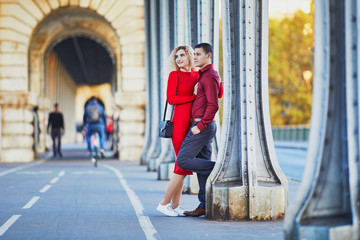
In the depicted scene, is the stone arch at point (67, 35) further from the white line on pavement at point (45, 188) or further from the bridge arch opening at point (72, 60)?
the white line on pavement at point (45, 188)

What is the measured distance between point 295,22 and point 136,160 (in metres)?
33.3

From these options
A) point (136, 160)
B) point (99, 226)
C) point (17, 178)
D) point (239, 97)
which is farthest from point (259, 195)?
point (136, 160)

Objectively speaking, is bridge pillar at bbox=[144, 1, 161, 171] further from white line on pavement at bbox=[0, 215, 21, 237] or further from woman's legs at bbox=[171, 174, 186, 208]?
white line on pavement at bbox=[0, 215, 21, 237]

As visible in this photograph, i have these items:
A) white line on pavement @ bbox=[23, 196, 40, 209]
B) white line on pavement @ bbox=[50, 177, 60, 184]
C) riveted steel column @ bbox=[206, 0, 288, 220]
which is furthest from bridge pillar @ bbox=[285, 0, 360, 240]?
white line on pavement @ bbox=[50, 177, 60, 184]

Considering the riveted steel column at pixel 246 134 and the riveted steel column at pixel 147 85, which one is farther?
the riveted steel column at pixel 147 85

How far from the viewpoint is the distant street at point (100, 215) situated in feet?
25.4

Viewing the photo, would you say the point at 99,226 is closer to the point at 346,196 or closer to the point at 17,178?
the point at 346,196

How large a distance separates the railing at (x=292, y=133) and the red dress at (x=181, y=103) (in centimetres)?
4034

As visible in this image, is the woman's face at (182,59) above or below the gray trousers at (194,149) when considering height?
above

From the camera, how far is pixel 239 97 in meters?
9.39

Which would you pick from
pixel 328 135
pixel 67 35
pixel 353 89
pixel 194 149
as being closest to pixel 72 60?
pixel 67 35

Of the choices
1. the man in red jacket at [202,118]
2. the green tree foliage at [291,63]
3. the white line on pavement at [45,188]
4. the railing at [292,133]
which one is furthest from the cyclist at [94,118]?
the green tree foliage at [291,63]

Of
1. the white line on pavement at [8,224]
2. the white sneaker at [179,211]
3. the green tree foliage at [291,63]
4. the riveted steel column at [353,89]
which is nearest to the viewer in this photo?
the riveted steel column at [353,89]

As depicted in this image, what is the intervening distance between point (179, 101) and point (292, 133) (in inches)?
1863
